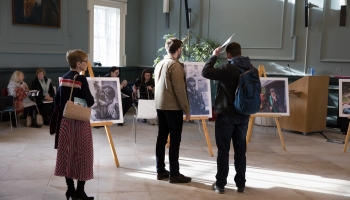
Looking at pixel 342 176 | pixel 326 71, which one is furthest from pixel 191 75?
pixel 326 71

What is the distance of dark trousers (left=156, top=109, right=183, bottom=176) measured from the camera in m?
4.31

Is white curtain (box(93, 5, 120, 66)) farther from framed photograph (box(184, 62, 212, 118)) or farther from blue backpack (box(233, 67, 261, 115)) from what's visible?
blue backpack (box(233, 67, 261, 115))

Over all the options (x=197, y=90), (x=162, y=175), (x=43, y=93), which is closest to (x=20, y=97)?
(x=43, y=93)

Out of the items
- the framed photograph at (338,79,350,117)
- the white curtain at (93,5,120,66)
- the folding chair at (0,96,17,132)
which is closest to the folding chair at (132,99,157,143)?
the folding chair at (0,96,17,132)

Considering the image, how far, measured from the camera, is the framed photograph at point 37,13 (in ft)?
27.4

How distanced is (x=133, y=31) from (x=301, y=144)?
5.71 metres

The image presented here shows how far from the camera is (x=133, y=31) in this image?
35.4ft

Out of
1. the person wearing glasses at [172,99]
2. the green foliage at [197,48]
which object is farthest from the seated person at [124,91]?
the person wearing glasses at [172,99]

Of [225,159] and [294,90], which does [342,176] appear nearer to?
[225,159]

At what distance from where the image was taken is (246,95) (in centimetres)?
393

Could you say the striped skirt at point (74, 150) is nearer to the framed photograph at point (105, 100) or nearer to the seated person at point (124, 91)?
the framed photograph at point (105, 100)

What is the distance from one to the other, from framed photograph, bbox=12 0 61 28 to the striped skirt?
5570 millimetres

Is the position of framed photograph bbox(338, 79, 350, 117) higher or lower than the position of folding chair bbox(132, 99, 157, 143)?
higher

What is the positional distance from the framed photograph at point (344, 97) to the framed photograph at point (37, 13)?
602 cm
